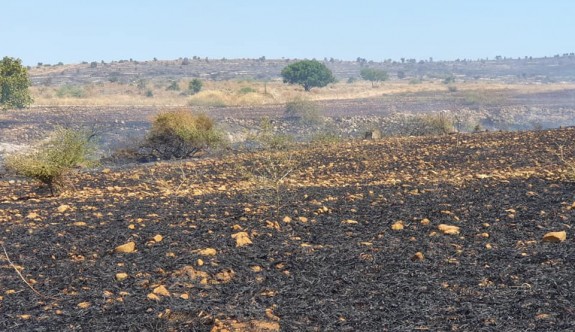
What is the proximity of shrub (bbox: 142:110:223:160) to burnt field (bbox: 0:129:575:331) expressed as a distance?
9.30 metres

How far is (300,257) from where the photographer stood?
784 centimetres

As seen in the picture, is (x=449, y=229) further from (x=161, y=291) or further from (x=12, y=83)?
(x=12, y=83)

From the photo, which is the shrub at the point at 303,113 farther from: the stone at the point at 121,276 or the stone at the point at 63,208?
the stone at the point at 121,276

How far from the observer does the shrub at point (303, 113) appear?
44.2 metres

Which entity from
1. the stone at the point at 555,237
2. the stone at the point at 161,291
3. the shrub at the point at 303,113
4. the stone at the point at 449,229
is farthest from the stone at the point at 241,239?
the shrub at the point at 303,113

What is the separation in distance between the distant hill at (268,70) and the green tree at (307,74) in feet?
77.2

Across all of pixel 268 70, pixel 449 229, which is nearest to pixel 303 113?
pixel 449 229

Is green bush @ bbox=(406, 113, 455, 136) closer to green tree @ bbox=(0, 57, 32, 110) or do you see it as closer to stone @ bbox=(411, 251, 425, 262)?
stone @ bbox=(411, 251, 425, 262)

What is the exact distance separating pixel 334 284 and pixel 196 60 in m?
135

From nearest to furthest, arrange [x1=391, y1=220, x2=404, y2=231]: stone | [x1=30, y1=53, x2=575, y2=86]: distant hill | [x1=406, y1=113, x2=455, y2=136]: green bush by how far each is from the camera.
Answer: [x1=391, y1=220, x2=404, y2=231]: stone, [x1=406, y1=113, x2=455, y2=136]: green bush, [x1=30, y1=53, x2=575, y2=86]: distant hill

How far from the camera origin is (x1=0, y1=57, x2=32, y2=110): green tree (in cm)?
4453

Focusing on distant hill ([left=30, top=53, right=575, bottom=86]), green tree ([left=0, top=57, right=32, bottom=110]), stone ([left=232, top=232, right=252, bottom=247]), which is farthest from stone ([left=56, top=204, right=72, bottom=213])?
distant hill ([left=30, top=53, right=575, bottom=86])

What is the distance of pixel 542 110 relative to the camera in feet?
195

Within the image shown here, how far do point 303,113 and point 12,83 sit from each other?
666 inches
